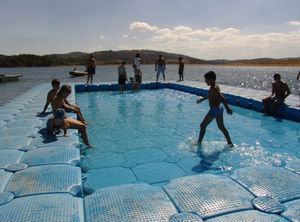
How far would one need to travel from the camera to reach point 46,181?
2.76m

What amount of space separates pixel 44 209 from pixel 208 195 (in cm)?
162

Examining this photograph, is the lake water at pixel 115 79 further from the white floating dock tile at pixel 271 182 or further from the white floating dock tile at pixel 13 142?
the white floating dock tile at pixel 271 182

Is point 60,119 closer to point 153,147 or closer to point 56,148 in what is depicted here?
point 56,148

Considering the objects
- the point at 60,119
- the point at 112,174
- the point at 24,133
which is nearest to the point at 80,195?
the point at 112,174

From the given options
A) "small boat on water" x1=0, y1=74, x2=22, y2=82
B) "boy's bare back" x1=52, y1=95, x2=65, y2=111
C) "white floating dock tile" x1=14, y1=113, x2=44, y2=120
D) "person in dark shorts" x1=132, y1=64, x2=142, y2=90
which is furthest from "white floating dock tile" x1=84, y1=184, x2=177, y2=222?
"small boat on water" x1=0, y1=74, x2=22, y2=82

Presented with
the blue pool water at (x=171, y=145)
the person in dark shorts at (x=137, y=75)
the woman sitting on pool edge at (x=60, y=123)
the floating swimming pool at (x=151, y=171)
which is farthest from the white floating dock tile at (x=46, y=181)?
the person in dark shorts at (x=137, y=75)

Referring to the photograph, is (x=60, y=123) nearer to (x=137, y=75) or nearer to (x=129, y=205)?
(x=129, y=205)

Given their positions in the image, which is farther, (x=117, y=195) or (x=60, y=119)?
(x=60, y=119)

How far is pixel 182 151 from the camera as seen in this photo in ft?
16.2

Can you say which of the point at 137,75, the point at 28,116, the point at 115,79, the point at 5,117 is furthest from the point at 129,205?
the point at 115,79

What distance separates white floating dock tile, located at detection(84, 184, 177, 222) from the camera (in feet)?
7.12

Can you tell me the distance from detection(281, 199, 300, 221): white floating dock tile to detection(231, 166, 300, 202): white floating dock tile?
7cm

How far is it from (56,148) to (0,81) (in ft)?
110

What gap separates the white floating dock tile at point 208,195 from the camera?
2310 millimetres
